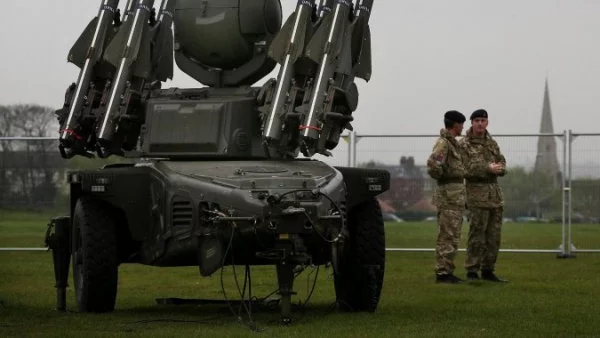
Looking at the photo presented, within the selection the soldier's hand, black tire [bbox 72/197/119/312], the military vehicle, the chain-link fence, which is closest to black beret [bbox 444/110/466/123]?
the soldier's hand

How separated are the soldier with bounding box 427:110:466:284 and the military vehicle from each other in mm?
3130

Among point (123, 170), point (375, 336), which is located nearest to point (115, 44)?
point (123, 170)

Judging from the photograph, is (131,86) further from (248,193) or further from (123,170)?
(248,193)

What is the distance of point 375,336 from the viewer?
13.2 metres

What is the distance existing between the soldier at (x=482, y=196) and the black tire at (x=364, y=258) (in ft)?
13.8

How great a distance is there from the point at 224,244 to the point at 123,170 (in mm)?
1682

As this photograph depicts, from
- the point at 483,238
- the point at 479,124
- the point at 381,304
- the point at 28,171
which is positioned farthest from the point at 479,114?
the point at 28,171

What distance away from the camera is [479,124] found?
66.4 ft

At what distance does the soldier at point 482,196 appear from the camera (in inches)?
794

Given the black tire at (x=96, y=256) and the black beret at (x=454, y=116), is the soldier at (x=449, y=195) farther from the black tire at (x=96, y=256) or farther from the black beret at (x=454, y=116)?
the black tire at (x=96, y=256)

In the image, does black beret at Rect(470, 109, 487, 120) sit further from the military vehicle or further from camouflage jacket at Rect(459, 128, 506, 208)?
the military vehicle

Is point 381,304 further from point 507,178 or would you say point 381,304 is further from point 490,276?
point 507,178

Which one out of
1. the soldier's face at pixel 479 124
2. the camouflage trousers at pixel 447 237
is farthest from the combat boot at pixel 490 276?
the soldier's face at pixel 479 124

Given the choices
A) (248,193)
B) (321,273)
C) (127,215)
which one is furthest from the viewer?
(321,273)
